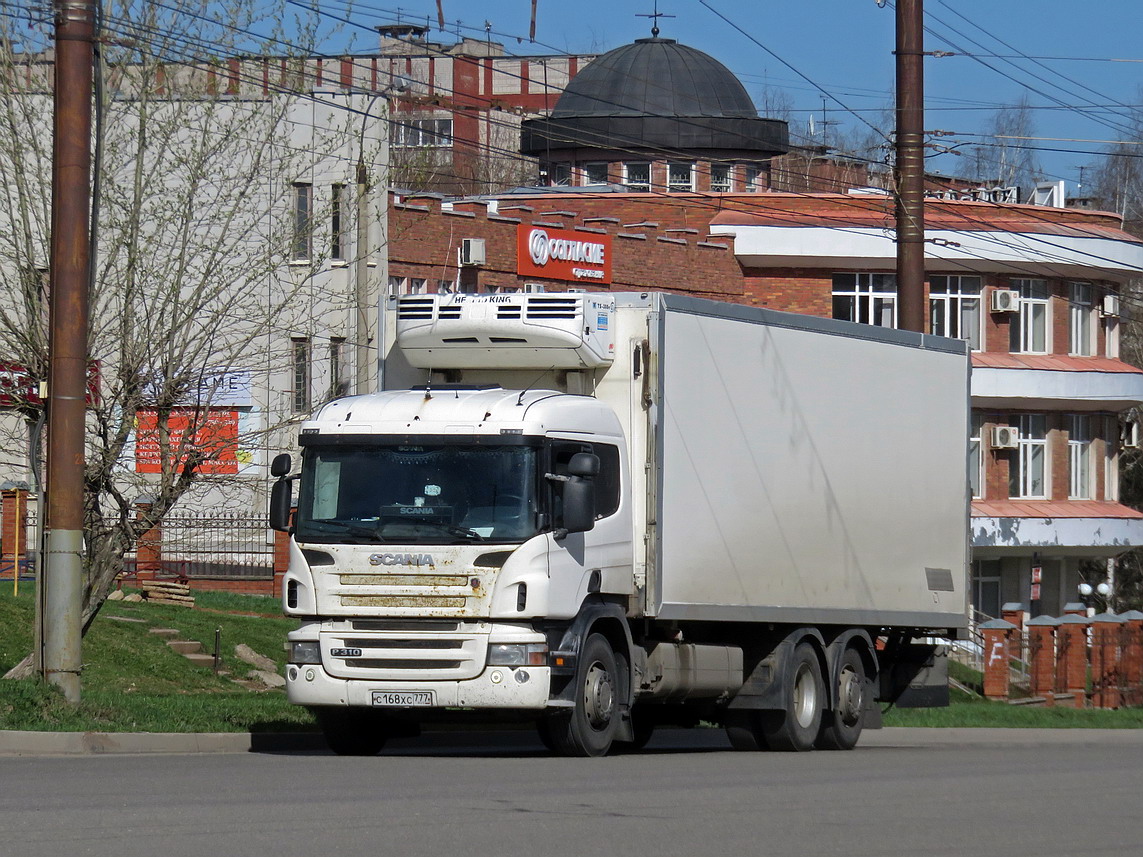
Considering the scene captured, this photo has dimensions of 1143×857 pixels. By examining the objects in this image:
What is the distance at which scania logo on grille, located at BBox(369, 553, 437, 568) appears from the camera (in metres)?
13.9

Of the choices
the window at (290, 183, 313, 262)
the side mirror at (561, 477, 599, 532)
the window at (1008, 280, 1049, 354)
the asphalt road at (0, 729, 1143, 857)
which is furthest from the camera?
the window at (1008, 280, 1049, 354)

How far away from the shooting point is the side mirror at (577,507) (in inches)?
547

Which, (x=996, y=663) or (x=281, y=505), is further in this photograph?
(x=996, y=663)

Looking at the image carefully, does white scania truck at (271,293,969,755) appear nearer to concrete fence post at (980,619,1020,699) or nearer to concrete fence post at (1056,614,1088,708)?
concrete fence post at (980,619,1020,699)

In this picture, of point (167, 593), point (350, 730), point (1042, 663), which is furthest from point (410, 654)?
point (1042, 663)

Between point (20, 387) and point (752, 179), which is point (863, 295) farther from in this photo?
point (20, 387)

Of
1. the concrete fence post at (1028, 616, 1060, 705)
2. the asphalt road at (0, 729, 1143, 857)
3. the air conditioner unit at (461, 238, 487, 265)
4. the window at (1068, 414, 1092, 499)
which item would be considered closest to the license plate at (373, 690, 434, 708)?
the asphalt road at (0, 729, 1143, 857)

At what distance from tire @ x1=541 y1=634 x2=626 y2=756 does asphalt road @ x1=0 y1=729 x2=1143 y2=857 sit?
0.74 feet

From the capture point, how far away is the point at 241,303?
20.4m

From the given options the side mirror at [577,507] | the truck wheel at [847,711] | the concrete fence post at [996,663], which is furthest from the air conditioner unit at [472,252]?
the side mirror at [577,507]

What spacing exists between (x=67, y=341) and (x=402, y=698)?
4232 mm

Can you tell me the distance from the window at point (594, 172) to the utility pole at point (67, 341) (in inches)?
1886

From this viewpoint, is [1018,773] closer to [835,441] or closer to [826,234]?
[835,441]

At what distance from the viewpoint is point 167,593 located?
3228 cm
